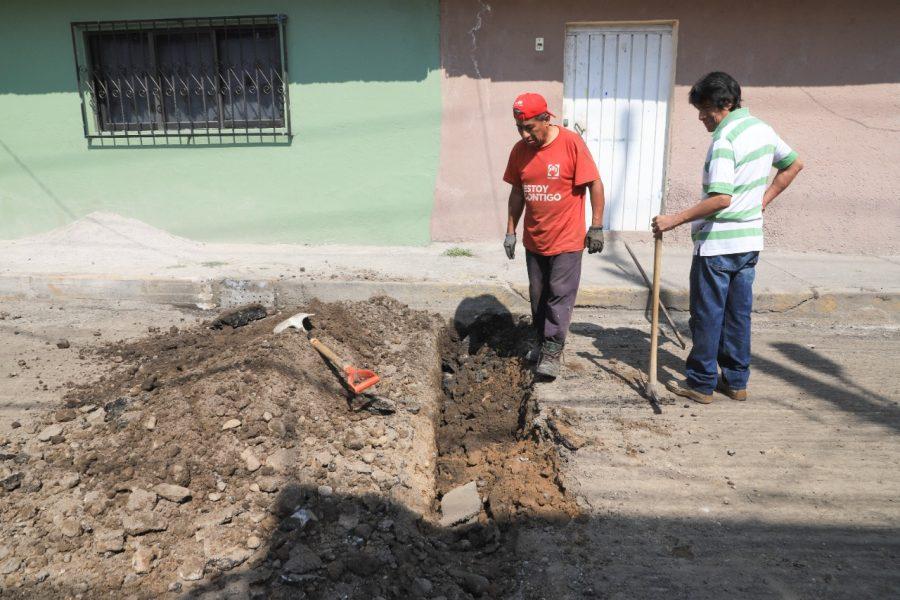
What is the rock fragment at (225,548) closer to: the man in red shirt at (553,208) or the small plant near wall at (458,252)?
the man in red shirt at (553,208)

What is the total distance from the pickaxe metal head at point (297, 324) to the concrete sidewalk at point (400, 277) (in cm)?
130

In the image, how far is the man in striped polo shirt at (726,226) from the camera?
3.67 m

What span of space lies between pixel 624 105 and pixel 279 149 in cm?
386

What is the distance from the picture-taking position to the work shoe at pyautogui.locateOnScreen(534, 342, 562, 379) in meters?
4.43

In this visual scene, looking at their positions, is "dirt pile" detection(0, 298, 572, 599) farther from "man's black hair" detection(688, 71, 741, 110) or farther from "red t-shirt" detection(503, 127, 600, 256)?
"man's black hair" detection(688, 71, 741, 110)

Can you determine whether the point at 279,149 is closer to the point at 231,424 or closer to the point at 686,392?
the point at 231,424

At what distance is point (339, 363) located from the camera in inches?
166

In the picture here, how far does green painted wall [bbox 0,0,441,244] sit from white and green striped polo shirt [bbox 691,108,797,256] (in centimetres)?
433

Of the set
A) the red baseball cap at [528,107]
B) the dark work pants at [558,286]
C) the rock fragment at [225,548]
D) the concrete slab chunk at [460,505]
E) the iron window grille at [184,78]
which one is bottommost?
the concrete slab chunk at [460,505]

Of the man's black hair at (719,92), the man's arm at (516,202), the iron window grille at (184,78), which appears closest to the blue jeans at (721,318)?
the man's black hair at (719,92)

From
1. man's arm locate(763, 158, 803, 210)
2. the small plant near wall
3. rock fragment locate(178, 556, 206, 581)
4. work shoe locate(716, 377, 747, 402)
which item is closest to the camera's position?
rock fragment locate(178, 556, 206, 581)

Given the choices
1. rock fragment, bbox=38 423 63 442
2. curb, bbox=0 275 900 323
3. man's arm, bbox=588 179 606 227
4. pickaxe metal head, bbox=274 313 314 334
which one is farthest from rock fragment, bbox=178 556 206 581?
curb, bbox=0 275 900 323

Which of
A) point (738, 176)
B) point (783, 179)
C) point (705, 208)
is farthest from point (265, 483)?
point (783, 179)

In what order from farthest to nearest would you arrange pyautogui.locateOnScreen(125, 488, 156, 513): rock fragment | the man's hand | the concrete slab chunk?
the man's hand → the concrete slab chunk → pyautogui.locateOnScreen(125, 488, 156, 513): rock fragment
